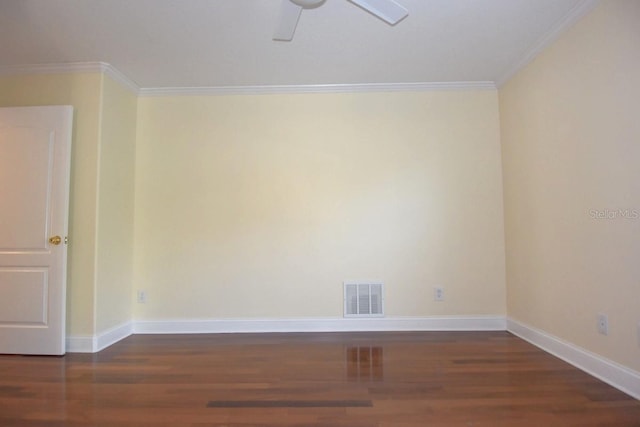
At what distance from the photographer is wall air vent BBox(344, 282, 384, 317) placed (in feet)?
10.3

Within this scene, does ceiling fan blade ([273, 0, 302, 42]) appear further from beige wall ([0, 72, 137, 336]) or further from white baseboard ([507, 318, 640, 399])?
white baseboard ([507, 318, 640, 399])

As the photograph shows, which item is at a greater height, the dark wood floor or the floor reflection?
the dark wood floor

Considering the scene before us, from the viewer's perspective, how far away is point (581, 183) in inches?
87.4

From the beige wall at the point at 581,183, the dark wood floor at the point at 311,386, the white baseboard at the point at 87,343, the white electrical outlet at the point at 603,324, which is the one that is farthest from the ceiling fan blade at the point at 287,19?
the white baseboard at the point at 87,343

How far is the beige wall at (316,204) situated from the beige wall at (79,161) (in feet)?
1.68

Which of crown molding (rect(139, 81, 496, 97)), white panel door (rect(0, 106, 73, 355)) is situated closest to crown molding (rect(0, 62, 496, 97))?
crown molding (rect(139, 81, 496, 97))

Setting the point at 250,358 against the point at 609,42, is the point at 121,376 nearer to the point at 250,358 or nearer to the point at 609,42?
the point at 250,358

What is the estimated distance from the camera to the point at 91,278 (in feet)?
8.86

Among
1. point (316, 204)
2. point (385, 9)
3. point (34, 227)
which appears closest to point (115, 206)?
point (34, 227)

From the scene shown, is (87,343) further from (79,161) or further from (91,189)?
(79,161)

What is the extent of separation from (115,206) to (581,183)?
3597 mm

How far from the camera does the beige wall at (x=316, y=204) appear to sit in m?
3.16

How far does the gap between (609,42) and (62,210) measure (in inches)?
153

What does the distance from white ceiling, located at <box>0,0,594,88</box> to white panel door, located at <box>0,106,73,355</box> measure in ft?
1.88
